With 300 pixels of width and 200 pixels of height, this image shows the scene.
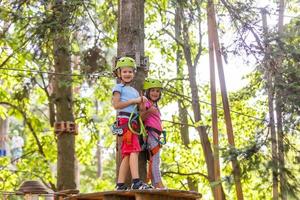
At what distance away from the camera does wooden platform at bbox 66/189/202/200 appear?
13.0 feet

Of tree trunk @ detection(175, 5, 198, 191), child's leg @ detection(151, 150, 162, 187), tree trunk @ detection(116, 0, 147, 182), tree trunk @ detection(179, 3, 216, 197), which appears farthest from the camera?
tree trunk @ detection(175, 5, 198, 191)

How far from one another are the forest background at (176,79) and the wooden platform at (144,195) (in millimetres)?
680

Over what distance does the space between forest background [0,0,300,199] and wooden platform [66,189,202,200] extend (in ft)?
2.23

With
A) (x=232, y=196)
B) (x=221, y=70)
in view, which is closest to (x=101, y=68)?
(x=221, y=70)

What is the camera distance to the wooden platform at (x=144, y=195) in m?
3.97

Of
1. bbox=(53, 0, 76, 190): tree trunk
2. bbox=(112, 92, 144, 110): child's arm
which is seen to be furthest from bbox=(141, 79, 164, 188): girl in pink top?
bbox=(53, 0, 76, 190): tree trunk

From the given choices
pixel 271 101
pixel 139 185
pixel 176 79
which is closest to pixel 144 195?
pixel 139 185

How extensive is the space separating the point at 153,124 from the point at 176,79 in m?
7.02

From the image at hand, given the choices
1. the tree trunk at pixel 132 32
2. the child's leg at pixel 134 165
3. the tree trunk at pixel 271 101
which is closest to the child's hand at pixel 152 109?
the tree trunk at pixel 132 32

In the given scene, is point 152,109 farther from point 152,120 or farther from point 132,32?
point 132,32

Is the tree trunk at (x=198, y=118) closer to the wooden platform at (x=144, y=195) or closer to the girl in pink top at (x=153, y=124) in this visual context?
the girl in pink top at (x=153, y=124)

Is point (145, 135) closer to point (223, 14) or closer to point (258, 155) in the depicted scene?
point (258, 155)

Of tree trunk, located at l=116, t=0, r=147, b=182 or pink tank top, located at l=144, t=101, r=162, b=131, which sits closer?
pink tank top, located at l=144, t=101, r=162, b=131

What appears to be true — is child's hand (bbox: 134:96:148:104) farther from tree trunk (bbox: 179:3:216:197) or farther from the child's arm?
tree trunk (bbox: 179:3:216:197)
